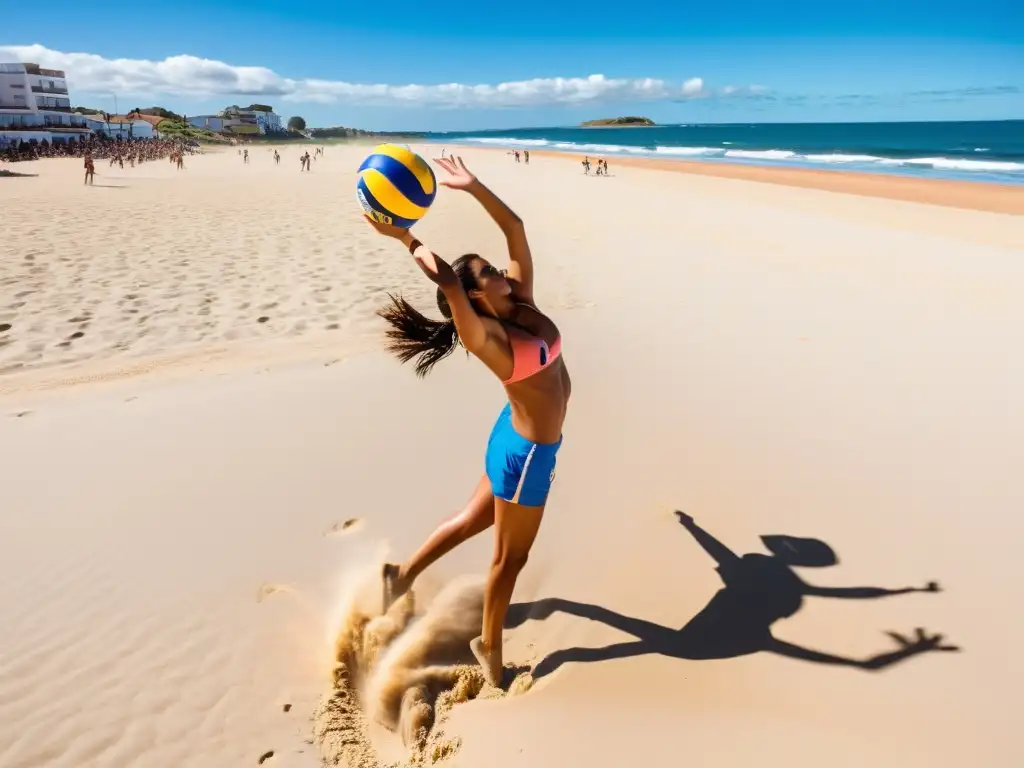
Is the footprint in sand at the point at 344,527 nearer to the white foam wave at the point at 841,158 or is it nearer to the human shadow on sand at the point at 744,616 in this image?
the human shadow on sand at the point at 744,616

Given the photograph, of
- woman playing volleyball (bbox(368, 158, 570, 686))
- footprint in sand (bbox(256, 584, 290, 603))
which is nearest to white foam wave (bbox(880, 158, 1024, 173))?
woman playing volleyball (bbox(368, 158, 570, 686))

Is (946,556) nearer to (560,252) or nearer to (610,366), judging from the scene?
(610,366)

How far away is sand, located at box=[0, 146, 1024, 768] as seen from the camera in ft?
8.59

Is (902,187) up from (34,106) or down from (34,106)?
down

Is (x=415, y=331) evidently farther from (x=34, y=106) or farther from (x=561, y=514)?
(x=34, y=106)

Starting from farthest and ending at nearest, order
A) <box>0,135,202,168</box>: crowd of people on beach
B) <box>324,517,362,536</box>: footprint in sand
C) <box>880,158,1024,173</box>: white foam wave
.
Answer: <box>0,135,202,168</box>: crowd of people on beach < <box>880,158,1024,173</box>: white foam wave < <box>324,517,362,536</box>: footprint in sand

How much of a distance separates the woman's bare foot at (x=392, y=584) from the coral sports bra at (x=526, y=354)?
1.33m

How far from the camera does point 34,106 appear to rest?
6944 cm

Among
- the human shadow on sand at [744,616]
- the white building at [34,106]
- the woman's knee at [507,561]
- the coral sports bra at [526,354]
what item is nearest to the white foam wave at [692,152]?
the white building at [34,106]

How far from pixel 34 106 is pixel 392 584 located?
87.9m

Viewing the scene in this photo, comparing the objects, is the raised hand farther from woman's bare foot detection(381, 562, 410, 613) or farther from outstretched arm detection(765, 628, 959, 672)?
outstretched arm detection(765, 628, 959, 672)

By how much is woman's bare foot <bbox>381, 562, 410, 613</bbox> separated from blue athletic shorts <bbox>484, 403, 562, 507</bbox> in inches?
36.5

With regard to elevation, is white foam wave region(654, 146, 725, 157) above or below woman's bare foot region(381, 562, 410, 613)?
below

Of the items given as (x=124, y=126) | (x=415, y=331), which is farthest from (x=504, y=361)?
(x=124, y=126)
